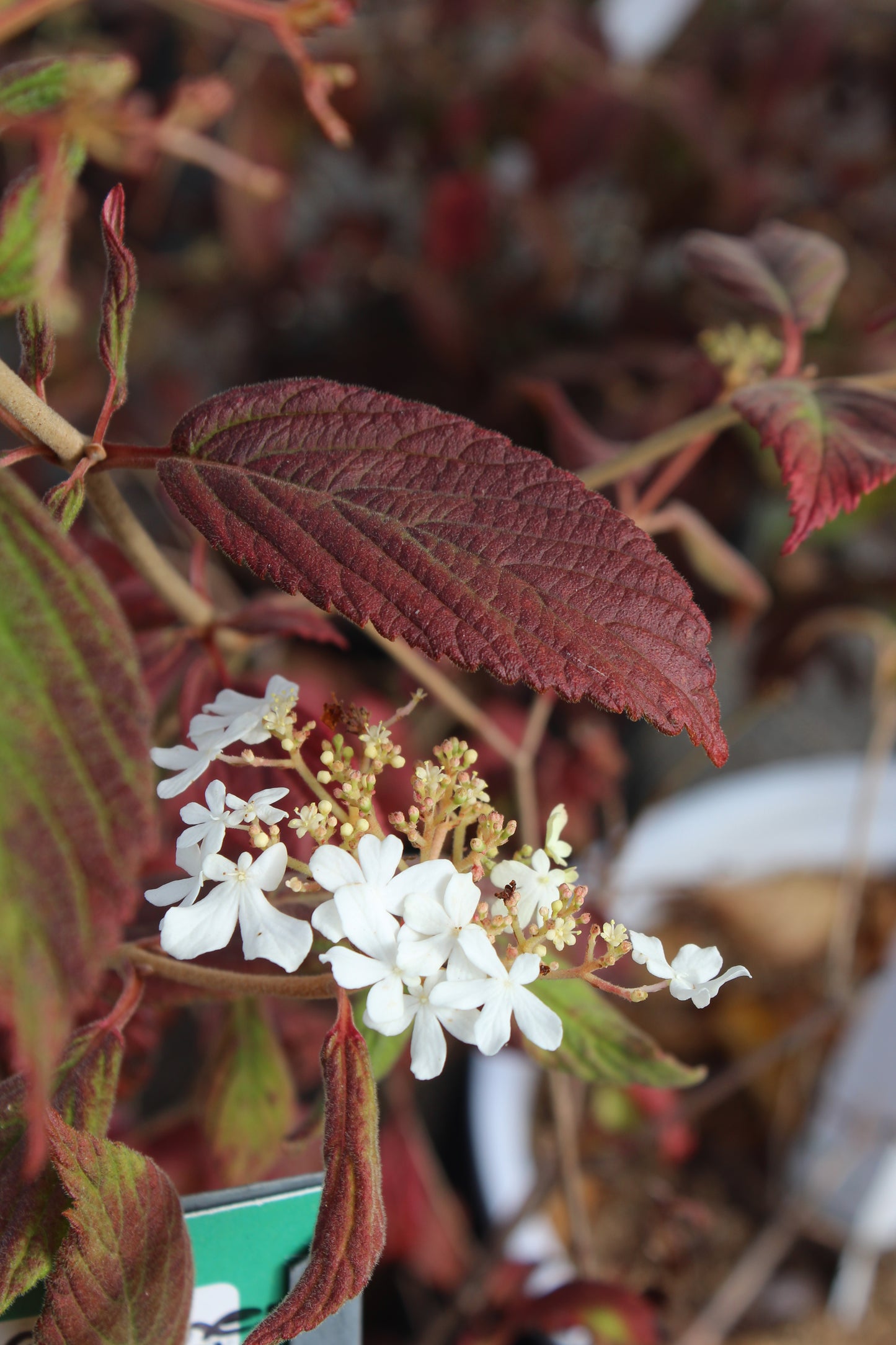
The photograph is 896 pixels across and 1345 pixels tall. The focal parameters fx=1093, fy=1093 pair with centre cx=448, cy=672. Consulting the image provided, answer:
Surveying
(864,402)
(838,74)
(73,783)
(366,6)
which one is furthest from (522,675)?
(366,6)

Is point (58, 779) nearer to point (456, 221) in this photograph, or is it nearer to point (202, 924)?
point (202, 924)

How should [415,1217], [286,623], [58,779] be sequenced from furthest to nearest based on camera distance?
[415,1217]
[286,623]
[58,779]

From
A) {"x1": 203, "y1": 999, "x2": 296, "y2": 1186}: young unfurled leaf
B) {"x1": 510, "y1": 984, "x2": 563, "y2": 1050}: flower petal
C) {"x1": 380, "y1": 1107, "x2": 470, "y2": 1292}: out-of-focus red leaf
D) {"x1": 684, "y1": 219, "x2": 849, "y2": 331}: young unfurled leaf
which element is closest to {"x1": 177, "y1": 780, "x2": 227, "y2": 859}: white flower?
{"x1": 510, "y1": 984, "x2": 563, "y2": 1050}: flower petal

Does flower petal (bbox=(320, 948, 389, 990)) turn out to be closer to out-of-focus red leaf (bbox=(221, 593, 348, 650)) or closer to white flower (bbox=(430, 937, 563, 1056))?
white flower (bbox=(430, 937, 563, 1056))

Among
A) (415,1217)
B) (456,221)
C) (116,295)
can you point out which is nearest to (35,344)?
(116,295)

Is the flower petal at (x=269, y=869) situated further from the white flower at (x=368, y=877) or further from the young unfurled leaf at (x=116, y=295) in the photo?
the young unfurled leaf at (x=116, y=295)

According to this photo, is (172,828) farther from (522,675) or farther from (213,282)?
(213,282)
